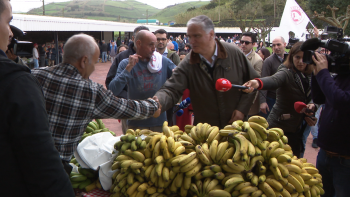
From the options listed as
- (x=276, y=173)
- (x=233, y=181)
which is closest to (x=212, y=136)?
(x=233, y=181)

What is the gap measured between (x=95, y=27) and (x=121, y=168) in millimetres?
24552

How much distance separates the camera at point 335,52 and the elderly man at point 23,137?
7.93 feet

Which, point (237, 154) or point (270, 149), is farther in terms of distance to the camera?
point (270, 149)

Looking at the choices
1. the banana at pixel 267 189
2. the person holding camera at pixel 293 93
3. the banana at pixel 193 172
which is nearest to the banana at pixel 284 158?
the banana at pixel 267 189

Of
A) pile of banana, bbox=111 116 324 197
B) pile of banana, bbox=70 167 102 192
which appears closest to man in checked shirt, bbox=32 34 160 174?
pile of banana, bbox=70 167 102 192

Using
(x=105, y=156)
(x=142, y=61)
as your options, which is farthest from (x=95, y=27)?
(x=105, y=156)

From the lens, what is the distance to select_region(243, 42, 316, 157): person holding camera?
3504 mm

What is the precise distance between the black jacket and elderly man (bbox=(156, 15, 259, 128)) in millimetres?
1998

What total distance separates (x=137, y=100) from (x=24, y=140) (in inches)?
60.1

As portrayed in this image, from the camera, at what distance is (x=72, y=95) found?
83.6 inches

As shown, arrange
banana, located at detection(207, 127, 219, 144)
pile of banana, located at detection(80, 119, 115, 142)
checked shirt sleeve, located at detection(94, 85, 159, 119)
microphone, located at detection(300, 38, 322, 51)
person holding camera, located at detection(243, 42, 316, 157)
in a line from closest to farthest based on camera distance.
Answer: checked shirt sleeve, located at detection(94, 85, 159, 119) < banana, located at detection(207, 127, 219, 144) < microphone, located at detection(300, 38, 322, 51) < pile of banana, located at detection(80, 119, 115, 142) < person holding camera, located at detection(243, 42, 316, 157)

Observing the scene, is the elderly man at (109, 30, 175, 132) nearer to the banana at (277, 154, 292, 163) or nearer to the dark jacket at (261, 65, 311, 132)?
the dark jacket at (261, 65, 311, 132)

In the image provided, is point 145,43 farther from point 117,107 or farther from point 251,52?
point 251,52

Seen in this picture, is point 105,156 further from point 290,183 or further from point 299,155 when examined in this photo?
point 299,155
